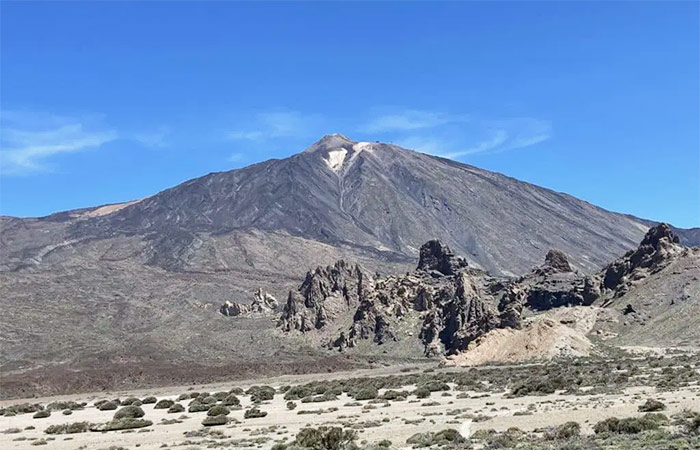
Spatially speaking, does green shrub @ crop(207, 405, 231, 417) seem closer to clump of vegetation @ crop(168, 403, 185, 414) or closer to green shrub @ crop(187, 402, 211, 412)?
green shrub @ crop(187, 402, 211, 412)

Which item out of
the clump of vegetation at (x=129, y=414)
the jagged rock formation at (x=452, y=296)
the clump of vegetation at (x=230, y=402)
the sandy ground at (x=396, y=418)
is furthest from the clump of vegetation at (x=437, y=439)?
the jagged rock formation at (x=452, y=296)

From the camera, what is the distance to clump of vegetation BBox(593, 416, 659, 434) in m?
24.7

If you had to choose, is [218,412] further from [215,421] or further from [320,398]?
[320,398]

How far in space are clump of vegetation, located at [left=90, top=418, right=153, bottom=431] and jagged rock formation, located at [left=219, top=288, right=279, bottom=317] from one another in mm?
94498

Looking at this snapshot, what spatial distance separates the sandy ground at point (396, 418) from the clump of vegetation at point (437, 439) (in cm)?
59

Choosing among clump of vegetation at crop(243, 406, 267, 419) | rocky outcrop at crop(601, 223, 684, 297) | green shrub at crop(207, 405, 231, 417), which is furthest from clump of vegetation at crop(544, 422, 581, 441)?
rocky outcrop at crop(601, 223, 684, 297)

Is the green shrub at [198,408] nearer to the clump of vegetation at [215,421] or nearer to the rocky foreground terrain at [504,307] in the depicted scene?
the clump of vegetation at [215,421]

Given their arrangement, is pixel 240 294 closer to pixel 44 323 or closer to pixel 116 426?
pixel 44 323

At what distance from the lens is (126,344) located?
10725 cm

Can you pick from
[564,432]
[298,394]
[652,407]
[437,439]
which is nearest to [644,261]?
[298,394]

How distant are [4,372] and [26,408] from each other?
41729 millimetres

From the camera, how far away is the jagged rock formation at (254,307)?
13532 centimetres

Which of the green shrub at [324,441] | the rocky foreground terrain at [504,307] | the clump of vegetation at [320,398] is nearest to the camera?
the green shrub at [324,441]

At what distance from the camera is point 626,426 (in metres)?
24.9
